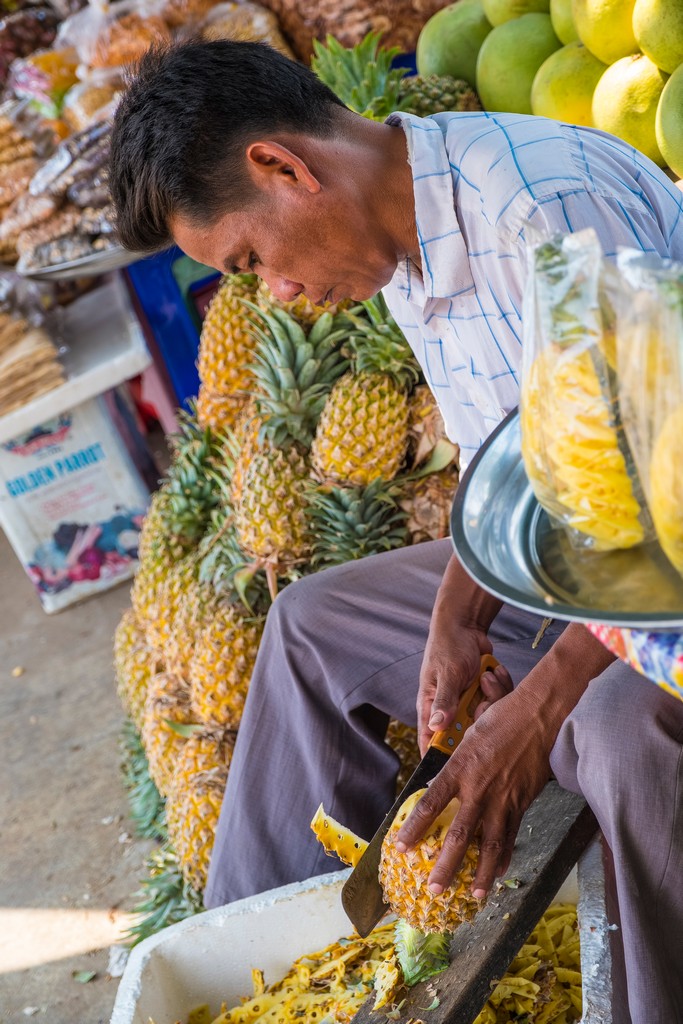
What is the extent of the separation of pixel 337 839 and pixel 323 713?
1.09 feet

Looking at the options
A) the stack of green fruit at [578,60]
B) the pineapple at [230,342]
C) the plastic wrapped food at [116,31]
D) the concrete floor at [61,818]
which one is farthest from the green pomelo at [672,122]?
the plastic wrapped food at [116,31]

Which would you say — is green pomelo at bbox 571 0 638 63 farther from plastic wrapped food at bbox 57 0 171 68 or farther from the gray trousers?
plastic wrapped food at bbox 57 0 171 68

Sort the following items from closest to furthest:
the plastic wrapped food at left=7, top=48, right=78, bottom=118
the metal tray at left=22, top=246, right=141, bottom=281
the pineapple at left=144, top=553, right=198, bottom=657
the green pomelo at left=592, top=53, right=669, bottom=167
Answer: the green pomelo at left=592, top=53, right=669, bottom=167 → the pineapple at left=144, top=553, right=198, bottom=657 → the metal tray at left=22, top=246, right=141, bottom=281 → the plastic wrapped food at left=7, top=48, right=78, bottom=118

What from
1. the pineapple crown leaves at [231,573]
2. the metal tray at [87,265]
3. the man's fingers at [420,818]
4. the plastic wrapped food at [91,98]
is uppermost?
the plastic wrapped food at [91,98]

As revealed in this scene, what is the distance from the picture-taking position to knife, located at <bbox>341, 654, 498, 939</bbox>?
1.72 m

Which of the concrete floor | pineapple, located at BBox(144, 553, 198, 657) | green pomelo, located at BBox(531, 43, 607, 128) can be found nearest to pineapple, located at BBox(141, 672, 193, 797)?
pineapple, located at BBox(144, 553, 198, 657)

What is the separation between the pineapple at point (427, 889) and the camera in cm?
159

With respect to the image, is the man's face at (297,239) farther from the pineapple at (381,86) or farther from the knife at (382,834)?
the pineapple at (381,86)

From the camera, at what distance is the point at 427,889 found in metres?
1.59

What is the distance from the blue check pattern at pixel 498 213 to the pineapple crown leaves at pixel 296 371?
40.2 inches

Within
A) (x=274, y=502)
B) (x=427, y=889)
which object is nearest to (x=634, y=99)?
(x=274, y=502)

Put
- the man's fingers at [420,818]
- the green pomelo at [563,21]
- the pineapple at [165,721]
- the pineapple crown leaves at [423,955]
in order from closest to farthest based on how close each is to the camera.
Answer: the man's fingers at [420,818], the pineapple crown leaves at [423,955], the green pomelo at [563,21], the pineapple at [165,721]

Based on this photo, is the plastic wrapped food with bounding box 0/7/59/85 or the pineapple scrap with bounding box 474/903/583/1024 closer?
the pineapple scrap with bounding box 474/903/583/1024

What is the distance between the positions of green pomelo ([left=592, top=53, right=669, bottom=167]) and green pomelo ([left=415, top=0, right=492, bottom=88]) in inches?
35.0
